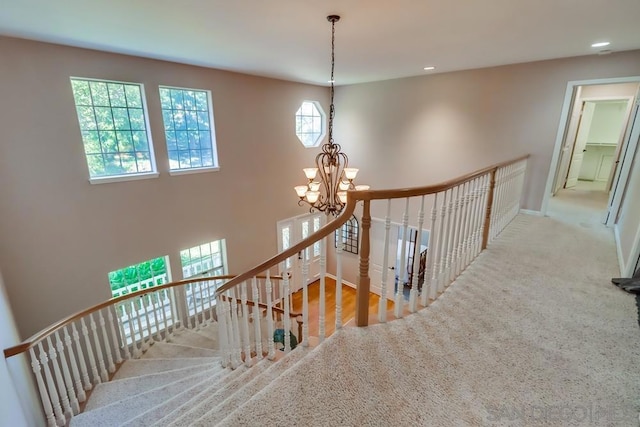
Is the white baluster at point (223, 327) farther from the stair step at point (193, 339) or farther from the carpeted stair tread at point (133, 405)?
the stair step at point (193, 339)

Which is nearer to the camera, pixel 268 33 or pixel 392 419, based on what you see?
pixel 392 419

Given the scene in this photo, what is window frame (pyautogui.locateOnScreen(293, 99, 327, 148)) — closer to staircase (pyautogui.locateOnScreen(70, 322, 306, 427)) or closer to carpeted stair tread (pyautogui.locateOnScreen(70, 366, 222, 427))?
staircase (pyautogui.locateOnScreen(70, 322, 306, 427))

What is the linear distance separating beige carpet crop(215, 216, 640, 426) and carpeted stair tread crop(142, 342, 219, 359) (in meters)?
2.38

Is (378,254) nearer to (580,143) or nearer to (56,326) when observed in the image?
(580,143)

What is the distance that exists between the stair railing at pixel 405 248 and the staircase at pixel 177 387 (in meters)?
0.25

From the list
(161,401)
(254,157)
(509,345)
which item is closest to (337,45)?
(254,157)

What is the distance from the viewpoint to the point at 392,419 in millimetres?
1339

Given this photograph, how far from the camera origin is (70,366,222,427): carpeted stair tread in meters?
2.24

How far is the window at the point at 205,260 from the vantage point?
4805mm

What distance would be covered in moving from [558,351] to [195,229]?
464 centimetres

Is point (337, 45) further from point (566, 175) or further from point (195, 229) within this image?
point (566, 175)

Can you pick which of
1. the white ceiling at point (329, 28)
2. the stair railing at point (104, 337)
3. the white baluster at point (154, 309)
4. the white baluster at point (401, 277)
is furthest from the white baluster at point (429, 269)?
the white baluster at point (154, 309)

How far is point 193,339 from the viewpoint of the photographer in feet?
13.2

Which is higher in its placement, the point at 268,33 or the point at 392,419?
the point at 268,33
